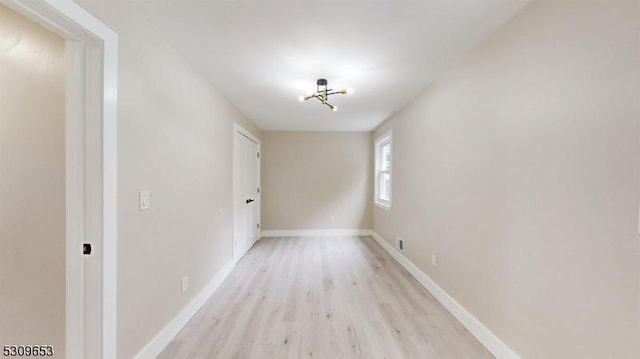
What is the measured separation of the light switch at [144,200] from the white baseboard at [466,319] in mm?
2490

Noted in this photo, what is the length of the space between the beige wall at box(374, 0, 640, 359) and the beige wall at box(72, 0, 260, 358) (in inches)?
91.7

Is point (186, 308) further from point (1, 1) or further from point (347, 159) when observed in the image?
point (347, 159)

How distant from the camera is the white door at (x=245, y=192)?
387 cm

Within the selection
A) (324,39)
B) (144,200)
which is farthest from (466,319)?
(144,200)

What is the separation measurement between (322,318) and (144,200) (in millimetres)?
1685

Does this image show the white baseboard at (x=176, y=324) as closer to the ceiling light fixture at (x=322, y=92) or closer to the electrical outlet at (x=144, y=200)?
the electrical outlet at (x=144, y=200)

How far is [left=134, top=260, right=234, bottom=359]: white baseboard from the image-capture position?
1771 mm

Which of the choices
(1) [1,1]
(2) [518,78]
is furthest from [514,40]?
(1) [1,1]

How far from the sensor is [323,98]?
9.35 ft

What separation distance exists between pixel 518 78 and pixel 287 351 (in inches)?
92.5

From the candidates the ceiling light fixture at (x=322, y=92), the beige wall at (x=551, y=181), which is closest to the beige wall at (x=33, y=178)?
the ceiling light fixture at (x=322, y=92)

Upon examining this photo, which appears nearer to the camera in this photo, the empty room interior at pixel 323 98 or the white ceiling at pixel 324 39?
the empty room interior at pixel 323 98

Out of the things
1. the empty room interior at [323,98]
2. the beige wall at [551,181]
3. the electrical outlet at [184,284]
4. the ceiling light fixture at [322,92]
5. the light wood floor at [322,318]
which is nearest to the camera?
the beige wall at [551,181]

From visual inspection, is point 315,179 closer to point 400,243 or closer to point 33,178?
point 400,243
